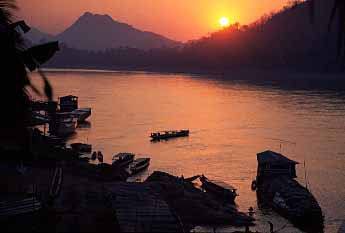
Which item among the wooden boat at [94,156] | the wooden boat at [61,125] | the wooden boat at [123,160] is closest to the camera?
the wooden boat at [123,160]

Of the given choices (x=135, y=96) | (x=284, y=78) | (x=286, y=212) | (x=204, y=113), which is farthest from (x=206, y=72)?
(x=286, y=212)

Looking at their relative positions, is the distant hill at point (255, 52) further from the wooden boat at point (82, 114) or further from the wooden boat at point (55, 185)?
the wooden boat at point (55, 185)

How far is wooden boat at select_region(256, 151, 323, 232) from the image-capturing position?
13.0 metres

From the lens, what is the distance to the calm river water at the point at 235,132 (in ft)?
57.7

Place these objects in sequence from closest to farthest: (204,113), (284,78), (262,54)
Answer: (204,113) → (284,78) → (262,54)

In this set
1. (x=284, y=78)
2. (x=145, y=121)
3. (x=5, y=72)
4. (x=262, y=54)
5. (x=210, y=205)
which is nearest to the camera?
(x=5, y=72)

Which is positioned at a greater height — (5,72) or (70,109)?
(5,72)

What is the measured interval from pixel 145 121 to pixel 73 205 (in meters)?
21.6

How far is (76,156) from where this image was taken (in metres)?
19.9

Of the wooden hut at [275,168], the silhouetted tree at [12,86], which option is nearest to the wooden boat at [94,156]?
the wooden hut at [275,168]

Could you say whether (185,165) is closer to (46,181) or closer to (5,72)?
(46,181)

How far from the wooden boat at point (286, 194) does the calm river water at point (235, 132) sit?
11.2 inches

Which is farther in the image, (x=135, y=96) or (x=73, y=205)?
(x=135, y=96)

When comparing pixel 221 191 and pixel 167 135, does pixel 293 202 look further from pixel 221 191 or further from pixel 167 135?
pixel 167 135
